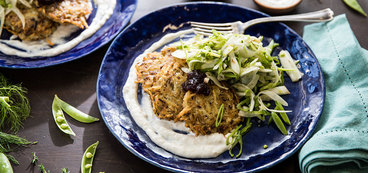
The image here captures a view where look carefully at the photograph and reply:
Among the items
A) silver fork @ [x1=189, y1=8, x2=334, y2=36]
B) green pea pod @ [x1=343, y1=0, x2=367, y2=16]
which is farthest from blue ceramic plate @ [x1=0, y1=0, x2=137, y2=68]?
green pea pod @ [x1=343, y1=0, x2=367, y2=16]

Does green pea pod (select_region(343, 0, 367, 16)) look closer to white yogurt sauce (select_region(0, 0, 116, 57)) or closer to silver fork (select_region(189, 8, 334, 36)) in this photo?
silver fork (select_region(189, 8, 334, 36))

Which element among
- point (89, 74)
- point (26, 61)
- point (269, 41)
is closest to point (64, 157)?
point (89, 74)

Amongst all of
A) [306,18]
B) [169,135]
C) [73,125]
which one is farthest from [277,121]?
[73,125]

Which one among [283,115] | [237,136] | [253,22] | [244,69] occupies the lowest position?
[237,136]

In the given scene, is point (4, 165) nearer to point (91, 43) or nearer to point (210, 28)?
point (91, 43)

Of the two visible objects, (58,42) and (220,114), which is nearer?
(220,114)

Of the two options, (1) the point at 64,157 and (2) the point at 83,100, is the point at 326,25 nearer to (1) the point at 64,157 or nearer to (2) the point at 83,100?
(2) the point at 83,100
